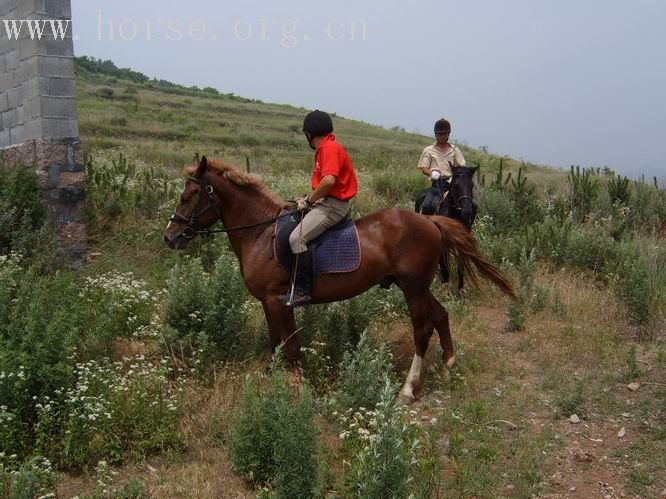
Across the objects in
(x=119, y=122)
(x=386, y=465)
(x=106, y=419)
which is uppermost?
(x=119, y=122)

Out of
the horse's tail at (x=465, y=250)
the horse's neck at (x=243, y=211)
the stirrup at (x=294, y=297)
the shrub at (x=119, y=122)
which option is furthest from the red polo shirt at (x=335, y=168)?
the shrub at (x=119, y=122)

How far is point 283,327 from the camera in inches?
229

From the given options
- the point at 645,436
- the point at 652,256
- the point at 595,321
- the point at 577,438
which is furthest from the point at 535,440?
the point at 652,256

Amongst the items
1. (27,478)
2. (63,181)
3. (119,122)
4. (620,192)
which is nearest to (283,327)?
(27,478)

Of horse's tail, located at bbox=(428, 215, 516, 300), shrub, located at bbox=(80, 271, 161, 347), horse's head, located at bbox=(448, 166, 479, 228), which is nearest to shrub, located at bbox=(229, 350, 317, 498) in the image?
shrub, located at bbox=(80, 271, 161, 347)

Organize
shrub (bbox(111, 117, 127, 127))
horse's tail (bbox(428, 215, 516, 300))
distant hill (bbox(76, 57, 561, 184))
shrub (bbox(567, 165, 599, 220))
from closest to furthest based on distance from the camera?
horse's tail (bbox(428, 215, 516, 300)) → shrub (bbox(567, 165, 599, 220)) → distant hill (bbox(76, 57, 561, 184)) → shrub (bbox(111, 117, 127, 127))

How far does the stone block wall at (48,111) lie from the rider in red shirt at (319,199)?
4442mm

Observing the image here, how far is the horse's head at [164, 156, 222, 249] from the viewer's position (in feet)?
19.6

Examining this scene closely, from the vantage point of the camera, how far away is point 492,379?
255 inches

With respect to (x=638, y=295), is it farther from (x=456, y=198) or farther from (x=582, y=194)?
(x=582, y=194)

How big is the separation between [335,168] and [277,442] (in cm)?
257

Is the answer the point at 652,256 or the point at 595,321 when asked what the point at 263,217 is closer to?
the point at 595,321

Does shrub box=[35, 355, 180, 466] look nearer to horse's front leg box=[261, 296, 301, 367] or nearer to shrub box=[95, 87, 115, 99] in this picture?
horse's front leg box=[261, 296, 301, 367]

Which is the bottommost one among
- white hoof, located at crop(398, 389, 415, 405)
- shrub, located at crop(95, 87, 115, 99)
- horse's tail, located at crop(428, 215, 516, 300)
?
white hoof, located at crop(398, 389, 415, 405)
